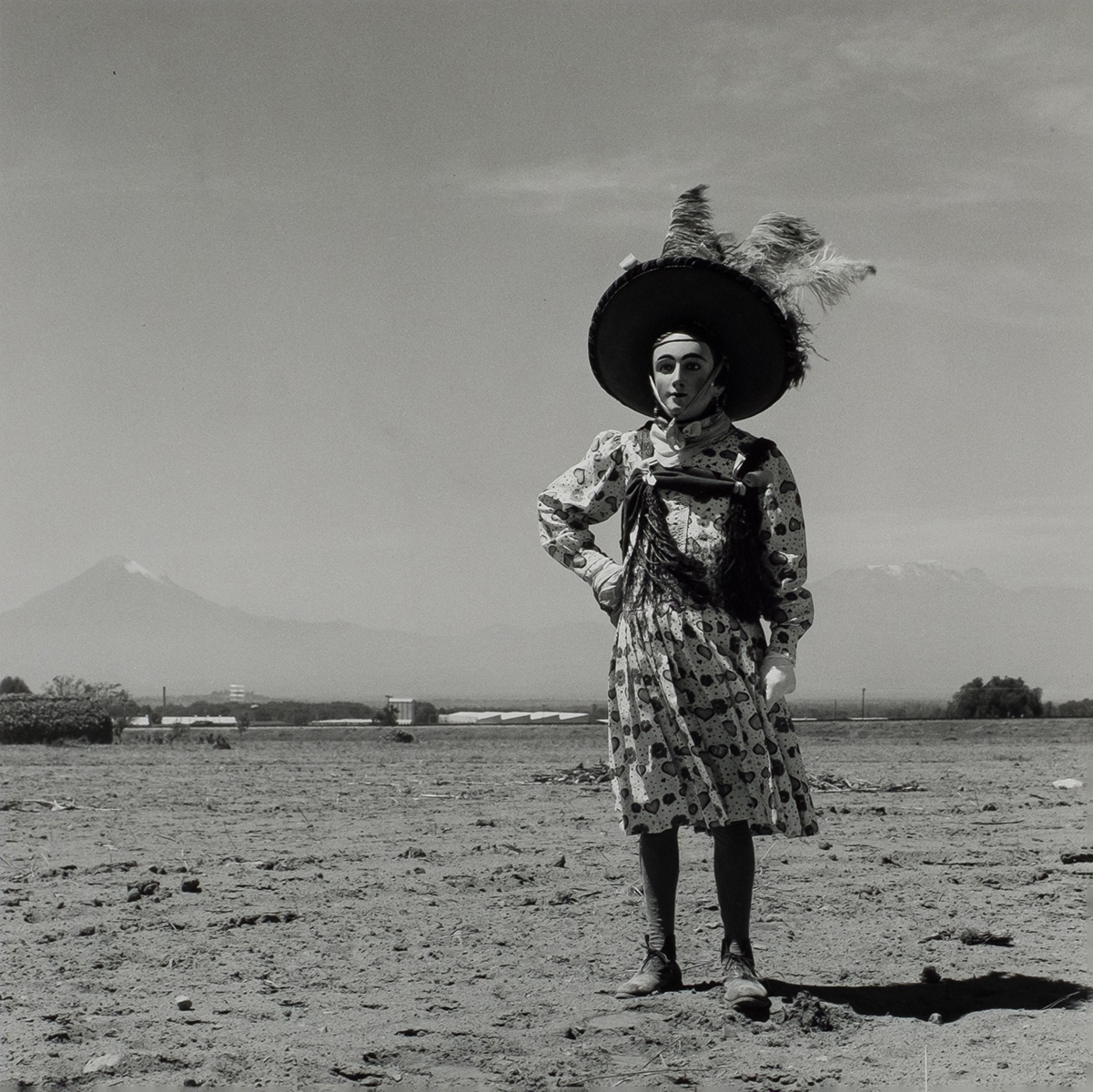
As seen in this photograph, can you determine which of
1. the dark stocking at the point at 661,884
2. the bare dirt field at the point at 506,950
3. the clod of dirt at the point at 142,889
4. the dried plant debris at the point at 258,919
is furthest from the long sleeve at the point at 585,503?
the clod of dirt at the point at 142,889

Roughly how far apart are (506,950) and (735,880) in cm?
103

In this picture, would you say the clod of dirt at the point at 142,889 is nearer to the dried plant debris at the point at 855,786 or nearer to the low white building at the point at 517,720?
the dried plant debris at the point at 855,786

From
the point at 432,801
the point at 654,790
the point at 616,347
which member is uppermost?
the point at 616,347

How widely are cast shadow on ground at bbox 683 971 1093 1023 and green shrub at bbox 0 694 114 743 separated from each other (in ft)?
58.7

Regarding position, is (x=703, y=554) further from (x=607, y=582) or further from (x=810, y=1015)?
(x=810, y=1015)

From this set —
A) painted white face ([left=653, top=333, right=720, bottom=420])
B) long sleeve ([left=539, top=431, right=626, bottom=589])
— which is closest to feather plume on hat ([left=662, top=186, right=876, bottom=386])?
painted white face ([left=653, top=333, right=720, bottom=420])

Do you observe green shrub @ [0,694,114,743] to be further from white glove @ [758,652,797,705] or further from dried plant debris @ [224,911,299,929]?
white glove @ [758,652,797,705]

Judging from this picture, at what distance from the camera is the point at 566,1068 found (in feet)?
11.0

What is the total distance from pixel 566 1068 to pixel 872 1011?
1.06 metres

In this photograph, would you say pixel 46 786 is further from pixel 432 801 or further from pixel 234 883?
pixel 234 883

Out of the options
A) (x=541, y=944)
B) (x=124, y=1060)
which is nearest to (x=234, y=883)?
(x=541, y=944)

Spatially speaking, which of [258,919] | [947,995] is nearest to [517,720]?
[258,919]

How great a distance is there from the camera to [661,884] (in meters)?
4.20

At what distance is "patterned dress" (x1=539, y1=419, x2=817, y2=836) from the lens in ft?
13.4
